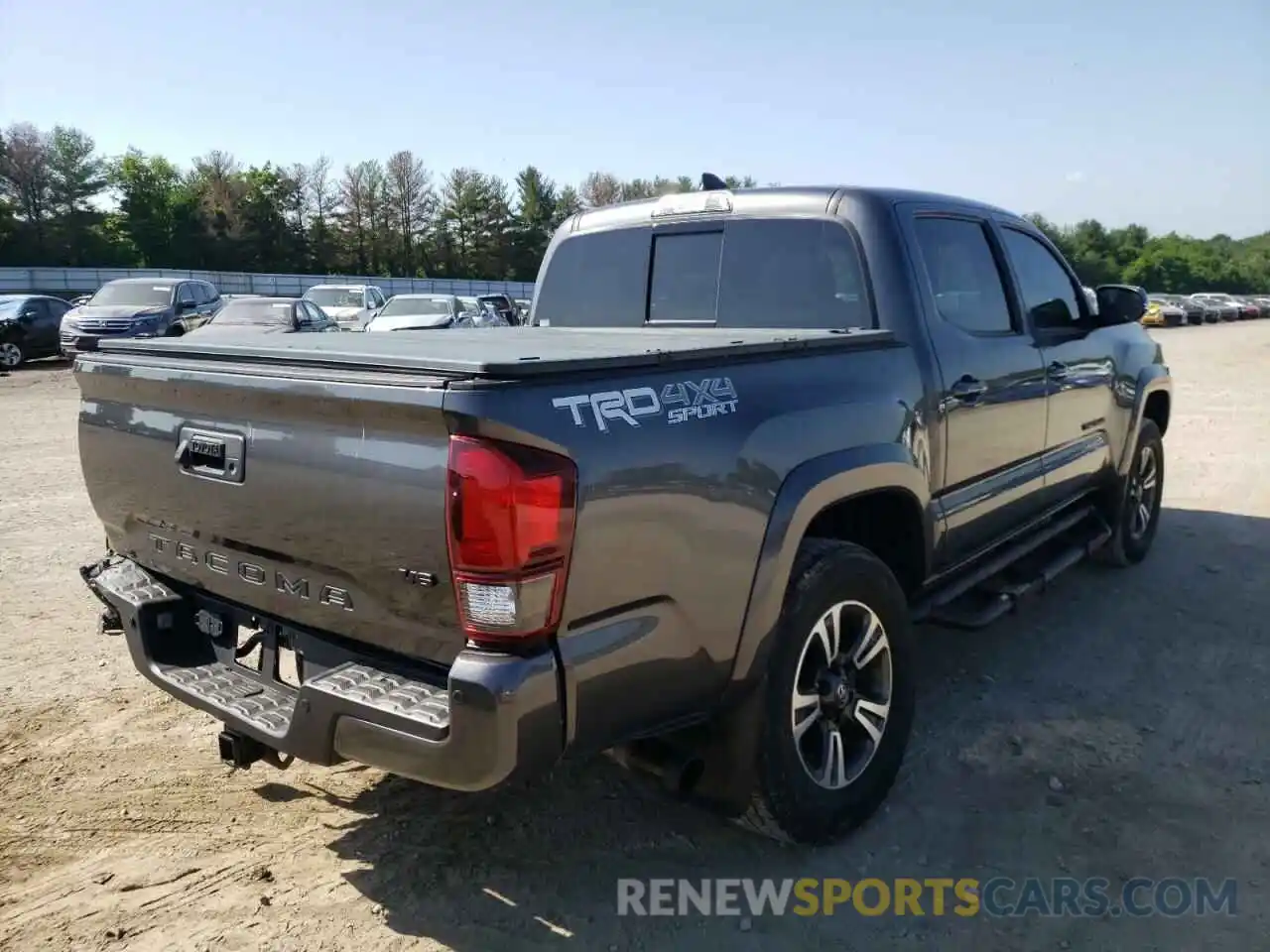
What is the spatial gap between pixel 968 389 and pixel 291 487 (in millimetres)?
2531

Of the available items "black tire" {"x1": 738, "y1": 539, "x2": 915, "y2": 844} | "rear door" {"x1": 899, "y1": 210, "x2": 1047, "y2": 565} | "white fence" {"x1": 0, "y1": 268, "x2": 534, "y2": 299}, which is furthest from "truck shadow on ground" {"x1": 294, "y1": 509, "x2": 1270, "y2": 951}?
"white fence" {"x1": 0, "y1": 268, "x2": 534, "y2": 299}

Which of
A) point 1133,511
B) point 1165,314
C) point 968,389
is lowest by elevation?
point 1165,314

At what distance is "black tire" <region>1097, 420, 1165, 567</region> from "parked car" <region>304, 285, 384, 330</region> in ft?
62.1

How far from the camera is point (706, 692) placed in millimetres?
2578

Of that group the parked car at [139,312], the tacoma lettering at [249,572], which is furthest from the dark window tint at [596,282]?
the parked car at [139,312]

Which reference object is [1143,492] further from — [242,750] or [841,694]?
[242,750]

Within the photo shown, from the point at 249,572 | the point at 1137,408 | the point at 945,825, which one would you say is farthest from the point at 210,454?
the point at 1137,408

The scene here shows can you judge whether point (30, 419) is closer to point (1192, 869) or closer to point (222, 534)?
point (222, 534)

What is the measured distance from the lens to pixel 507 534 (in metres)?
2.09

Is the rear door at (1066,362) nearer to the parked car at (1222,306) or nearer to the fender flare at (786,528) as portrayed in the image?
the fender flare at (786,528)

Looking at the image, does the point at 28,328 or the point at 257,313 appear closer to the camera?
the point at 257,313

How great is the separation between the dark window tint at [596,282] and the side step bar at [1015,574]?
1.75m

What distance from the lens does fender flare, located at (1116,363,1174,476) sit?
560cm

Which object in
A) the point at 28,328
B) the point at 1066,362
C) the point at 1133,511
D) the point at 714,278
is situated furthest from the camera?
the point at 28,328
